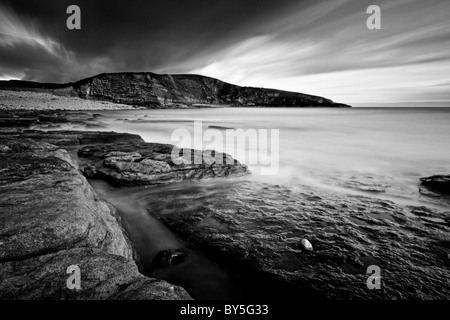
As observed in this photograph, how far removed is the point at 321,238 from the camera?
12.5 ft

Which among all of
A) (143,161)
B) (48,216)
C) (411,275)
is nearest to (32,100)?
(143,161)

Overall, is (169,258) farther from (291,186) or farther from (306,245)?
(291,186)

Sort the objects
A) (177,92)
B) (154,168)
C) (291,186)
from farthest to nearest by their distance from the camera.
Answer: (177,92)
(154,168)
(291,186)

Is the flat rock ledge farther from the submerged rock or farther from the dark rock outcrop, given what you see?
the dark rock outcrop

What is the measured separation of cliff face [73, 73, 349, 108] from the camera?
106 m

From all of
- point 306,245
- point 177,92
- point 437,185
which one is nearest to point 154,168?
point 306,245

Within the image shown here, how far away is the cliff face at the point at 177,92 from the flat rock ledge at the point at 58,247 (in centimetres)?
10965

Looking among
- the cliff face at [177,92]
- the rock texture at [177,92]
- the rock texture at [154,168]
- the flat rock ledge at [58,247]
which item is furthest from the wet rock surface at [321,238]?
the cliff face at [177,92]

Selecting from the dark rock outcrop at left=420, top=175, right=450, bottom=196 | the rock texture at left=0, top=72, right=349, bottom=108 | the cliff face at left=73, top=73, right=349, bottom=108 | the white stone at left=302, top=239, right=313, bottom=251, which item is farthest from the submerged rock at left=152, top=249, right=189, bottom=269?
the cliff face at left=73, top=73, right=349, bottom=108

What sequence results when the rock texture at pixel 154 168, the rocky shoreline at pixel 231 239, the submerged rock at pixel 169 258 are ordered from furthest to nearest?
the rock texture at pixel 154 168 < the submerged rock at pixel 169 258 < the rocky shoreline at pixel 231 239

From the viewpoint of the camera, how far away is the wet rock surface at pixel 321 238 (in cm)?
290

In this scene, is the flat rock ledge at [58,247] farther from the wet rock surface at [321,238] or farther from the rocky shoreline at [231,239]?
the wet rock surface at [321,238]

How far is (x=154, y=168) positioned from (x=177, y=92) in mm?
142429
